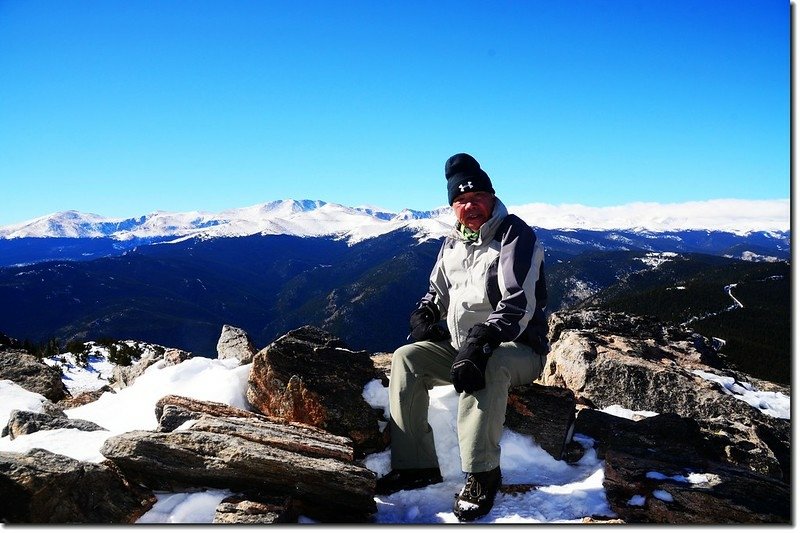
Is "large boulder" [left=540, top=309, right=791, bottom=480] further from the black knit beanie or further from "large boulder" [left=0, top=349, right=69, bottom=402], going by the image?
"large boulder" [left=0, top=349, right=69, bottom=402]

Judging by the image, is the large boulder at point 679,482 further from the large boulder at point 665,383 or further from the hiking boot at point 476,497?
the hiking boot at point 476,497

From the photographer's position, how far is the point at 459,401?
19.7ft

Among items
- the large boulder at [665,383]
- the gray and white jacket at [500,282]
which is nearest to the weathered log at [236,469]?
the gray and white jacket at [500,282]

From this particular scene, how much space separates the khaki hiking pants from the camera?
5668 mm

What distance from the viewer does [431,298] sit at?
733cm

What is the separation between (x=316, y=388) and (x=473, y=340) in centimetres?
308

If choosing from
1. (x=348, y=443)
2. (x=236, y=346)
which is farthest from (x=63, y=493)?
(x=236, y=346)

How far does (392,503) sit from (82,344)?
31989 millimetres

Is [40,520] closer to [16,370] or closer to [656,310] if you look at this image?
[16,370]

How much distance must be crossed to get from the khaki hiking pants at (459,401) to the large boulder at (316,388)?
104cm

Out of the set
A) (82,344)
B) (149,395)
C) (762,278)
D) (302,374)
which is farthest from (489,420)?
(762,278)

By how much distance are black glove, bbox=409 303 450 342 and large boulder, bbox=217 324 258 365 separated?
5.49 m

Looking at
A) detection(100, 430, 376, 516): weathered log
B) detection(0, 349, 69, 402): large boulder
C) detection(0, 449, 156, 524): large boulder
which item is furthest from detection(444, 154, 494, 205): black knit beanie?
detection(0, 349, 69, 402): large boulder

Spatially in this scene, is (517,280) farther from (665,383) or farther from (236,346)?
(236,346)
